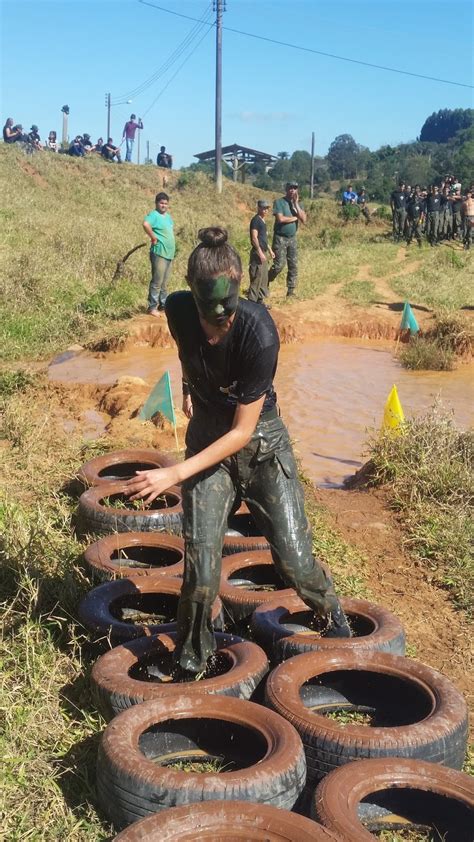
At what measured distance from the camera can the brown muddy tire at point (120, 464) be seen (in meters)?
6.79

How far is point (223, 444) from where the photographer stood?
355 cm

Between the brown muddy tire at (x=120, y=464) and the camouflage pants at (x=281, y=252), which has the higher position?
the camouflage pants at (x=281, y=252)

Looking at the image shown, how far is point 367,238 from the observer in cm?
3262

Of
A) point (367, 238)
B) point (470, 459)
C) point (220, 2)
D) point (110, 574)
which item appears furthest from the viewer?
point (220, 2)

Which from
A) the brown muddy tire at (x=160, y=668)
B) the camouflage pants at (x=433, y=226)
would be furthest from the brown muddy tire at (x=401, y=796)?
the camouflage pants at (x=433, y=226)

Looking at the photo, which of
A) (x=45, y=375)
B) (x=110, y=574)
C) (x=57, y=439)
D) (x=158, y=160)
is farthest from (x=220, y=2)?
(x=110, y=574)

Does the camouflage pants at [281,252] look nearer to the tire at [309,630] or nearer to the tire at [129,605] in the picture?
the tire at [129,605]

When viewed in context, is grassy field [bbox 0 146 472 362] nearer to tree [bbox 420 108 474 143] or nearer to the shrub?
the shrub

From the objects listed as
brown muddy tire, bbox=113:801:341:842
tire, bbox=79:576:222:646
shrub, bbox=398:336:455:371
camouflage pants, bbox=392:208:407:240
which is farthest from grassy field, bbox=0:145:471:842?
shrub, bbox=398:336:455:371

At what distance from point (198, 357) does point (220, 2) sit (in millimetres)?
40925

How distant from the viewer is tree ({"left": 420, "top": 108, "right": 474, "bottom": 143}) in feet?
458

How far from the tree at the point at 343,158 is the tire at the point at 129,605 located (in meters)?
86.2

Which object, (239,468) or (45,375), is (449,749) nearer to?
(239,468)

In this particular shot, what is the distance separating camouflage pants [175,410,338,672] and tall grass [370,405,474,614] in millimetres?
2197
